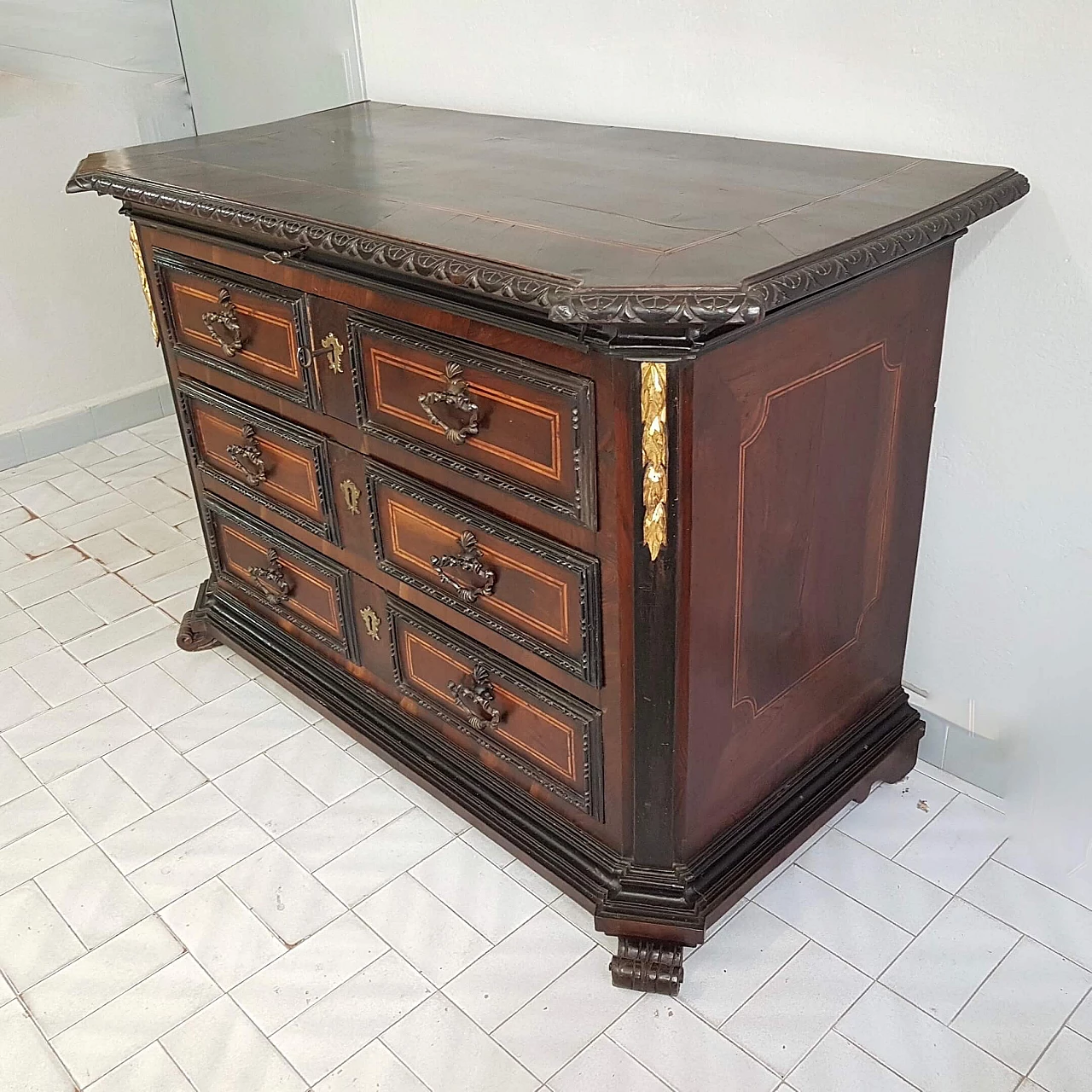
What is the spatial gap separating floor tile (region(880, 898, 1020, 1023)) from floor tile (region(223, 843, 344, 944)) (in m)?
0.82

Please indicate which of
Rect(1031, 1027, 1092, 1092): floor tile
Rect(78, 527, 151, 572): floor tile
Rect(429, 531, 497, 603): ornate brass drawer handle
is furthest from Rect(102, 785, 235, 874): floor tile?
Rect(1031, 1027, 1092, 1092): floor tile

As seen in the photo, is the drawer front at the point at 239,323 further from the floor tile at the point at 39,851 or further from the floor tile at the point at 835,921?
the floor tile at the point at 835,921

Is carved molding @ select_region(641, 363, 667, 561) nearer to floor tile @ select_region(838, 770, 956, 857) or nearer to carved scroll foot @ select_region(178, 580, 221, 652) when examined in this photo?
floor tile @ select_region(838, 770, 956, 857)

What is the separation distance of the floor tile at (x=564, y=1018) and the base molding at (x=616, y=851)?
44 millimetres

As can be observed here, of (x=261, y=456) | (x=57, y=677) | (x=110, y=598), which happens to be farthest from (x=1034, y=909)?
(x=110, y=598)

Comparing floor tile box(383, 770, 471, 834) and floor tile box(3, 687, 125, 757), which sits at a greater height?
floor tile box(383, 770, 471, 834)

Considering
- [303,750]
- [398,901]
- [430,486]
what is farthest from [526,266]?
[303,750]

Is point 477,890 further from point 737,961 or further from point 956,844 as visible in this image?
point 956,844

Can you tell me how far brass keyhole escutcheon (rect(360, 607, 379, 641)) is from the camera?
5.80 feet

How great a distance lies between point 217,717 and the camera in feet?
6.77

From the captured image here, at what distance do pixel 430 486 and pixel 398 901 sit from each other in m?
0.64

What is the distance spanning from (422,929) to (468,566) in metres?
0.55

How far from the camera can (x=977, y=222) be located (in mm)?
1463

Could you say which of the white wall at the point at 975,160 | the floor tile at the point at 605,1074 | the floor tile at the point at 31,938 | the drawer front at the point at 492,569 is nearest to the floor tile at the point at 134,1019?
the floor tile at the point at 31,938
